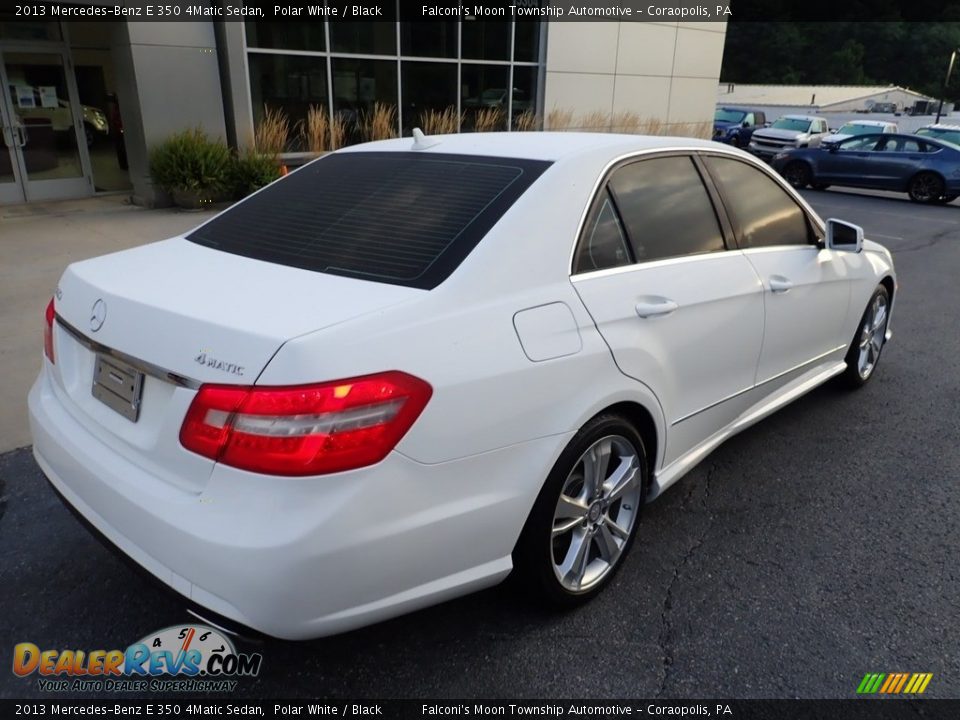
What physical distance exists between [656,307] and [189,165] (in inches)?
367

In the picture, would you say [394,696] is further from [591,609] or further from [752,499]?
[752,499]

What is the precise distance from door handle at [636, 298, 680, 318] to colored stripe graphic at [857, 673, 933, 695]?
1.40m

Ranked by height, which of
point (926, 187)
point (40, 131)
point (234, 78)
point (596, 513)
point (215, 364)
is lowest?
point (926, 187)

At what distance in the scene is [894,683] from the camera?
2.39 m

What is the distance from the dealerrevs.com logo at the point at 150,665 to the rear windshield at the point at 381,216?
1.34 metres

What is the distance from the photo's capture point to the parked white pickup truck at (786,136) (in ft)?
74.1

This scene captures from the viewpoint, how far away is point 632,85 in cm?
1727

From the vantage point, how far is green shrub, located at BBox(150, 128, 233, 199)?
10.3 metres

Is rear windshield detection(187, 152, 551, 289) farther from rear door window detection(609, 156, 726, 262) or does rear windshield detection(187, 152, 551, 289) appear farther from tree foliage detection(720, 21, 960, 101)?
tree foliage detection(720, 21, 960, 101)

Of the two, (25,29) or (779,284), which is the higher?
(25,29)
